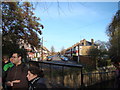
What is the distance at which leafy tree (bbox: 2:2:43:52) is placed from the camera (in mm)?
9516

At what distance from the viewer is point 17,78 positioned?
8.22ft

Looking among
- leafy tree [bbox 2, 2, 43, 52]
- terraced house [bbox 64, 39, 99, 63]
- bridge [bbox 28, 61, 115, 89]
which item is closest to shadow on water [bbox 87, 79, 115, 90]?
bridge [bbox 28, 61, 115, 89]

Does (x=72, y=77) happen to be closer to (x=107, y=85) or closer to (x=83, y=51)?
(x=107, y=85)

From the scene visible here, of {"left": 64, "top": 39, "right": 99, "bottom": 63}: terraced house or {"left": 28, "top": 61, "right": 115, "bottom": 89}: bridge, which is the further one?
{"left": 64, "top": 39, "right": 99, "bottom": 63}: terraced house

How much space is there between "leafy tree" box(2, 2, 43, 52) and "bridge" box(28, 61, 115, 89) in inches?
251

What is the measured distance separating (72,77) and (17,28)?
8.28m

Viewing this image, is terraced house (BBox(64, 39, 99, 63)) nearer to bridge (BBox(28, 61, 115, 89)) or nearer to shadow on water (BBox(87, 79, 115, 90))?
shadow on water (BBox(87, 79, 115, 90))

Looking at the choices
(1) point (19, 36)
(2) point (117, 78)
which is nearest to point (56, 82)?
(2) point (117, 78)

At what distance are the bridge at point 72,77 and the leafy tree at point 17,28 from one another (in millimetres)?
6371

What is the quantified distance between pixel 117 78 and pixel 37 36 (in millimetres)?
8942

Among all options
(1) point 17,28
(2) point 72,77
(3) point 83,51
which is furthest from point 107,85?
(3) point 83,51

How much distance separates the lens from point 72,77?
10.5 ft

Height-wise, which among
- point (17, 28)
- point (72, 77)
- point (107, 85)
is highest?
point (17, 28)

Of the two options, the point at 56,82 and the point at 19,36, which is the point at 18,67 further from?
the point at 19,36
